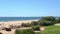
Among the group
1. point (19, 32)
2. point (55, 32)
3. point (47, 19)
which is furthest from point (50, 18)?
point (19, 32)

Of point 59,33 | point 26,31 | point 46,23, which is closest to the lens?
point 26,31

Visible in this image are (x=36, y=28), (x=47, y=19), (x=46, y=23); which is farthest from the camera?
(x=47, y=19)

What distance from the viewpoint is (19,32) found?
13.3 metres

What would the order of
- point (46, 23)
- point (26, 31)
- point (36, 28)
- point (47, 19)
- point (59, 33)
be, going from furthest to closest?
point (47, 19) → point (46, 23) → point (36, 28) → point (59, 33) → point (26, 31)

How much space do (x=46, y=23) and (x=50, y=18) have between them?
4.25 meters

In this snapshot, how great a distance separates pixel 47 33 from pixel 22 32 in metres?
5.22

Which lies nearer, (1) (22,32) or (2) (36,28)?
(1) (22,32)

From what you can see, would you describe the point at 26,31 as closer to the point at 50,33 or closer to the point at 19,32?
the point at 19,32

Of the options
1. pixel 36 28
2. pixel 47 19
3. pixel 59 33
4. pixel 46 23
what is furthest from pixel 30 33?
pixel 47 19

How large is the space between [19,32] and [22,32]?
0.52 meters

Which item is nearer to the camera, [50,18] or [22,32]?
[22,32]

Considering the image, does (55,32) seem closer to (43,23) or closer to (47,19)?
(43,23)

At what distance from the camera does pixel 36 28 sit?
23766 mm

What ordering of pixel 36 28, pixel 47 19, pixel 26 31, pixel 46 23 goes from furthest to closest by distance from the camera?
pixel 47 19 → pixel 46 23 → pixel 36 28 → pixel 26 31
